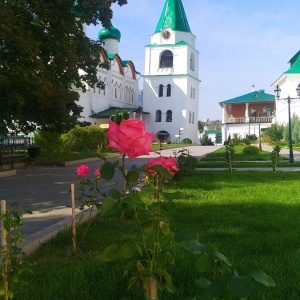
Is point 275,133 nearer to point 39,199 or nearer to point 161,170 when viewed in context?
point 39,199

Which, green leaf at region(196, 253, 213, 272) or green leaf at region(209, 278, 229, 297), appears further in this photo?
green leaf at region(196, 253, 213, 272)

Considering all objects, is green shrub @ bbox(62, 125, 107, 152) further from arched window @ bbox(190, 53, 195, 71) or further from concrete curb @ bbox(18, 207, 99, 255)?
arched window @ bbox(190, 53, 195, 71)

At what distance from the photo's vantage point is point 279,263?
399cm

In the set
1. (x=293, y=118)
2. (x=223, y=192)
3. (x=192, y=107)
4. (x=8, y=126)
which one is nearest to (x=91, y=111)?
(x=192, y=107)

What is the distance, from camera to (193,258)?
13.6 ft

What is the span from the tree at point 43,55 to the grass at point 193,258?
7001mm

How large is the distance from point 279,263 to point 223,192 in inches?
207

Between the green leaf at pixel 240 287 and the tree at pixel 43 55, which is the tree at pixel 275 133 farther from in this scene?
the green leaf at pixel 240 287

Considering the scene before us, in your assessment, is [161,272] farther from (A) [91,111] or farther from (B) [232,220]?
(A) [91,111]

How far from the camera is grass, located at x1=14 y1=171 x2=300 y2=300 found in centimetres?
334

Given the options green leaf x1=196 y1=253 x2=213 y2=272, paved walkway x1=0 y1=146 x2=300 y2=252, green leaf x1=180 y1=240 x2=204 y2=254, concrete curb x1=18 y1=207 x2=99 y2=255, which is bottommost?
paved walkway x1=0 y1=146 x2=300 y2=252

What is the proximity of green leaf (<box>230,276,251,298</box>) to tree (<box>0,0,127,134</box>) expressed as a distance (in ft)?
37.4

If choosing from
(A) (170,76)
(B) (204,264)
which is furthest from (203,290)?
(A) (170,76)

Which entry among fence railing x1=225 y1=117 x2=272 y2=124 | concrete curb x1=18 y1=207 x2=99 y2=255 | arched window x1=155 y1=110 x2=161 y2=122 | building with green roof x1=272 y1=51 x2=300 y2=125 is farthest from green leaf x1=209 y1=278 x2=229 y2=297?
arched window x1=155 y1=110 x2=161 y2=122
